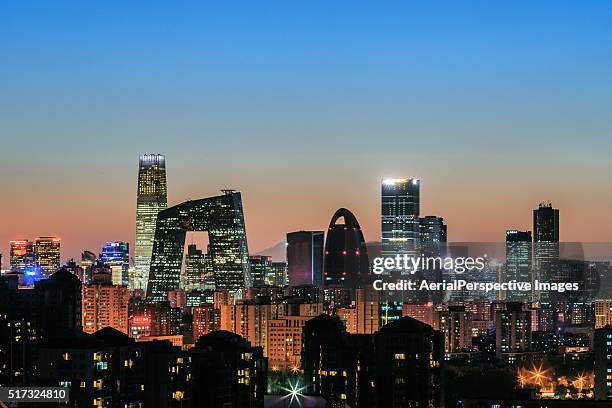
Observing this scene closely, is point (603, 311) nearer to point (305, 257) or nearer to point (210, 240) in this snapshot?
point (305, 257)

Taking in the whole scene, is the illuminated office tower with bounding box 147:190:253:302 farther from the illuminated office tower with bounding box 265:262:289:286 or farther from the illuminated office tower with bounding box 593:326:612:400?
the illuminated office tower with bounding box 593:326:612:400

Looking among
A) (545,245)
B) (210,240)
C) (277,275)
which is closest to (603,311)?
(545,245)

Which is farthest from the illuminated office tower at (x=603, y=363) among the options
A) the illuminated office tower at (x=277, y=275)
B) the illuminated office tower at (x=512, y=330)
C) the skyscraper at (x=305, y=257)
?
the illuminated office tower at (x=277, y=275)

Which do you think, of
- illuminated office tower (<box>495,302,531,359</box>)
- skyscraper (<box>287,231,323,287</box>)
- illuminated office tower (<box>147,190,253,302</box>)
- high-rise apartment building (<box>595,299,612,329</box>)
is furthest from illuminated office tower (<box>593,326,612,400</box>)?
illuminated office tower (<box>147,190,253,302</box>)

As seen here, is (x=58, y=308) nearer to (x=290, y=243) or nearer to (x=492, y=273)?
(x=492, y=273)

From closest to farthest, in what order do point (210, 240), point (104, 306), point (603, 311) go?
point (104, 306), point (603, 311), point (210, 240)

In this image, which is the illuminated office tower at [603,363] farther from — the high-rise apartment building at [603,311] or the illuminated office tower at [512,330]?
the high-rise apartment building at [603,311]
